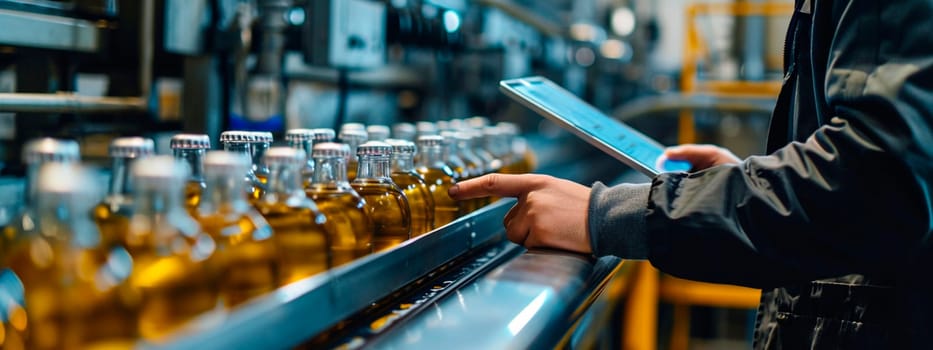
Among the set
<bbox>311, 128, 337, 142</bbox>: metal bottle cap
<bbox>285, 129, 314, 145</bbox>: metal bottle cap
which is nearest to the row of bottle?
<bbox>285, 129, 314, 145</bbox>: metal bottle cap

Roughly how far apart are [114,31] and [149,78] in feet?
0.38

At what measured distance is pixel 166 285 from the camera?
0.73 meters

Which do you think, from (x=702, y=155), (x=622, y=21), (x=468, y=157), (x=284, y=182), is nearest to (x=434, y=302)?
(x=284, y=182)

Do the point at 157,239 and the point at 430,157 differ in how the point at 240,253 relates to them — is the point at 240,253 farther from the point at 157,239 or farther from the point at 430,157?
the point at 430,157

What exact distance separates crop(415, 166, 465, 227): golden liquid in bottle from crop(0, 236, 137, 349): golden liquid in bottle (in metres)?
0.66

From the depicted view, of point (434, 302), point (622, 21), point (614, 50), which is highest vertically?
point (622, 21)

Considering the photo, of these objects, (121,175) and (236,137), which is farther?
(236,137)

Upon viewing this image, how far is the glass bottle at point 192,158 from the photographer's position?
0.96 meters

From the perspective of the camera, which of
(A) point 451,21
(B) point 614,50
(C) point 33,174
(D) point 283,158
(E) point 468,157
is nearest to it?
(C) point 33,174

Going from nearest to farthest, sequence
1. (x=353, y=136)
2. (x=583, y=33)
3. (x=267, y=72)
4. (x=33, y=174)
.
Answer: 1. (x=33, y=174)
2. (x=353, y=136)
3. (x=267, y=72)
4. (x=583, y=33)

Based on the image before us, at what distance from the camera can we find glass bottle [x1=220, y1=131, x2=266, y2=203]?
3.44 feet

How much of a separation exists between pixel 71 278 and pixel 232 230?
151 millimetres

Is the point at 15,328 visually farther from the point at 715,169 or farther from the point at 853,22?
the point at 853,22

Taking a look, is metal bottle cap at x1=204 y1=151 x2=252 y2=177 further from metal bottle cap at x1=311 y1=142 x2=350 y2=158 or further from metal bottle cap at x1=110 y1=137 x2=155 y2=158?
metal bottle cap at x1=311 y1=142 x2=350 y2=158
